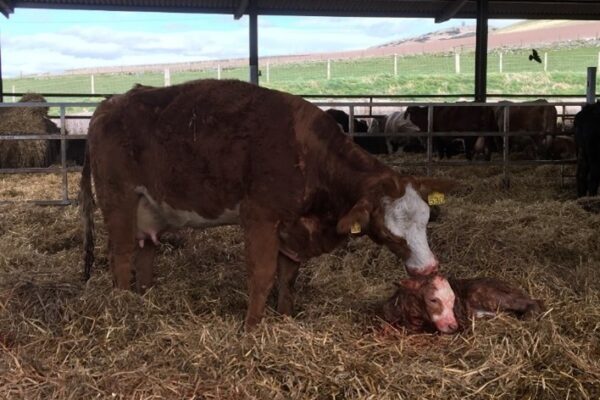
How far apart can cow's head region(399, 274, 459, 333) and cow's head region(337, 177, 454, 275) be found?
0.26 feet

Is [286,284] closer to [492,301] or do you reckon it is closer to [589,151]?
[492,301]

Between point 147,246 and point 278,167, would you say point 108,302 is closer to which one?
point 147,246

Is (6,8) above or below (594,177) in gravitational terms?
above

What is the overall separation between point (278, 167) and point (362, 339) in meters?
1.17

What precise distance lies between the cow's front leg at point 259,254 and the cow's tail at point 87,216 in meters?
1.57

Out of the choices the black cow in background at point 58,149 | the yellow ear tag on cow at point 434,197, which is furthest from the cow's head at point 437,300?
the black cow in background at point 58,149

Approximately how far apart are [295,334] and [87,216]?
2.23m

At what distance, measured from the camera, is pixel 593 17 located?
1672cm

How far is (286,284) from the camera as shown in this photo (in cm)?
427

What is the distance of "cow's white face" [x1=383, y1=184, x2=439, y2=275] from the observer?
3.61m

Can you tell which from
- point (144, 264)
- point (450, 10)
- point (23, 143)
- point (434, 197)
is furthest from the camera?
point (450, 10)

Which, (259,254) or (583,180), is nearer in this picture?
(259,254)

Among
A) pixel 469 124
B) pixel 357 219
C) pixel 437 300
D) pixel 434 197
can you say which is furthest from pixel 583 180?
pixel 357 219

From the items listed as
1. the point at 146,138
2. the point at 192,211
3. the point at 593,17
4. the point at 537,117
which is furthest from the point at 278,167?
the point at 593,17
